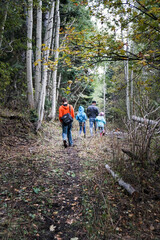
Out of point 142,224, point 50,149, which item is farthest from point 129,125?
point 50,149

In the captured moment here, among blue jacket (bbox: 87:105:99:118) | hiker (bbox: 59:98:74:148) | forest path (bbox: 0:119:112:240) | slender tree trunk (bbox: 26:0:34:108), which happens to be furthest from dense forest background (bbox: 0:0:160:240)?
blue jacket (bbox: 87:105:99:118)

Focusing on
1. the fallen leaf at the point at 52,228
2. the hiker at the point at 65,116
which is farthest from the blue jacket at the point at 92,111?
the fallen leaf at the point at 52,228

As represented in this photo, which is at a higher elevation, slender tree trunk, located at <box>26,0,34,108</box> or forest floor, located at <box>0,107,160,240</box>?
slender tree trunk, located at <box>26,0,34,108</box>

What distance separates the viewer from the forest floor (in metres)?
2.58

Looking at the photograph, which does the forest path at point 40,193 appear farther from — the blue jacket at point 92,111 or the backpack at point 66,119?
the blue jacket at point 92,111

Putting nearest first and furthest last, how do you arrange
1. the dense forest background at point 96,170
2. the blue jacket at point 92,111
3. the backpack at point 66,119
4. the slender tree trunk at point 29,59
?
1. the dense forest background at point 96,170
2. the backpack at point 66,119
3. the slender tree trunk at point 29,59
4. the blue jacket at point 92,111

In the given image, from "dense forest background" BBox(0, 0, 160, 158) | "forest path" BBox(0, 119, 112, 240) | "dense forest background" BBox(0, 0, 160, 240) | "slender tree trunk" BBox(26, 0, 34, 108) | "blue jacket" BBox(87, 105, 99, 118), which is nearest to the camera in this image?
"forest path" BBox(0, 119, 112, 240)

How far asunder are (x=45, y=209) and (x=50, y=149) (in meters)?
3.78

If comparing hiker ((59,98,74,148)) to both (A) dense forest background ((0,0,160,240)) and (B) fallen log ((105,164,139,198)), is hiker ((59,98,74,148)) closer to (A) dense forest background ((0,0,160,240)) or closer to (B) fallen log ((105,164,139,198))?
(A) dense forest background ((0,0,160,240))

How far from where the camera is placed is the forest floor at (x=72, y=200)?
2.58 m

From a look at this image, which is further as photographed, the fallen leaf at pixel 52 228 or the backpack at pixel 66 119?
the backpack at pixel 66 119

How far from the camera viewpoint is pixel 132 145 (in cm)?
424

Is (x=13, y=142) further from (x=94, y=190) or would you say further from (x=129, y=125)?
(x=129, y=125)

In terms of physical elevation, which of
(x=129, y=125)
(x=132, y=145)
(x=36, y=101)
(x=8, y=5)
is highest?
(x=8, y=5)
